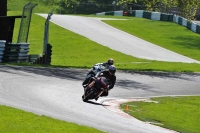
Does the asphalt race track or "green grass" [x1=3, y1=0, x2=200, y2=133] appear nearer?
the asphalt race track

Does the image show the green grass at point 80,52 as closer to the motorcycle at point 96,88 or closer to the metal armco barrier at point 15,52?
the metal armco barrier at point 15,52

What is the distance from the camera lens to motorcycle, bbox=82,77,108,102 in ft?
64.8

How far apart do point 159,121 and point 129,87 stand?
298 inches

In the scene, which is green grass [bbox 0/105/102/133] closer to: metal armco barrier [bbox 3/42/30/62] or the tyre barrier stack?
metal armco barrier [bbox 3/42/30/62]

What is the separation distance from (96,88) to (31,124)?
254 inches

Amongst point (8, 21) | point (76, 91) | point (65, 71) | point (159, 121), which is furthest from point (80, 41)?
point (159, 121)

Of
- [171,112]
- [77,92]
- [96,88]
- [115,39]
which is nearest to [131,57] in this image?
[115,39]

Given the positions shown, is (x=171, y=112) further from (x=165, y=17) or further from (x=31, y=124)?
(x=165, y=17)

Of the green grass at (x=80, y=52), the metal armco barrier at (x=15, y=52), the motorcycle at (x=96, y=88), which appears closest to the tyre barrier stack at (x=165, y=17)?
the green grass at (x=80, y=52)

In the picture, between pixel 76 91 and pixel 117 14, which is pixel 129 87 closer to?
pixel 76 91

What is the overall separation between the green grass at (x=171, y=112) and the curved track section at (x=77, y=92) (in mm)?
752

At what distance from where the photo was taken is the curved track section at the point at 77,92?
16.2 m

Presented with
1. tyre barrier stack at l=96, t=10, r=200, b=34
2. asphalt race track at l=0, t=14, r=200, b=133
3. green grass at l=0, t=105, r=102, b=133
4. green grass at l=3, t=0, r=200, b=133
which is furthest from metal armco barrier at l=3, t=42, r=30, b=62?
tyre barrier stack at l=96, t=10, r=200, b=34

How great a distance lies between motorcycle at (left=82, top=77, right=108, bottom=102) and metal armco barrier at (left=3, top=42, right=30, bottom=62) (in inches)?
414
